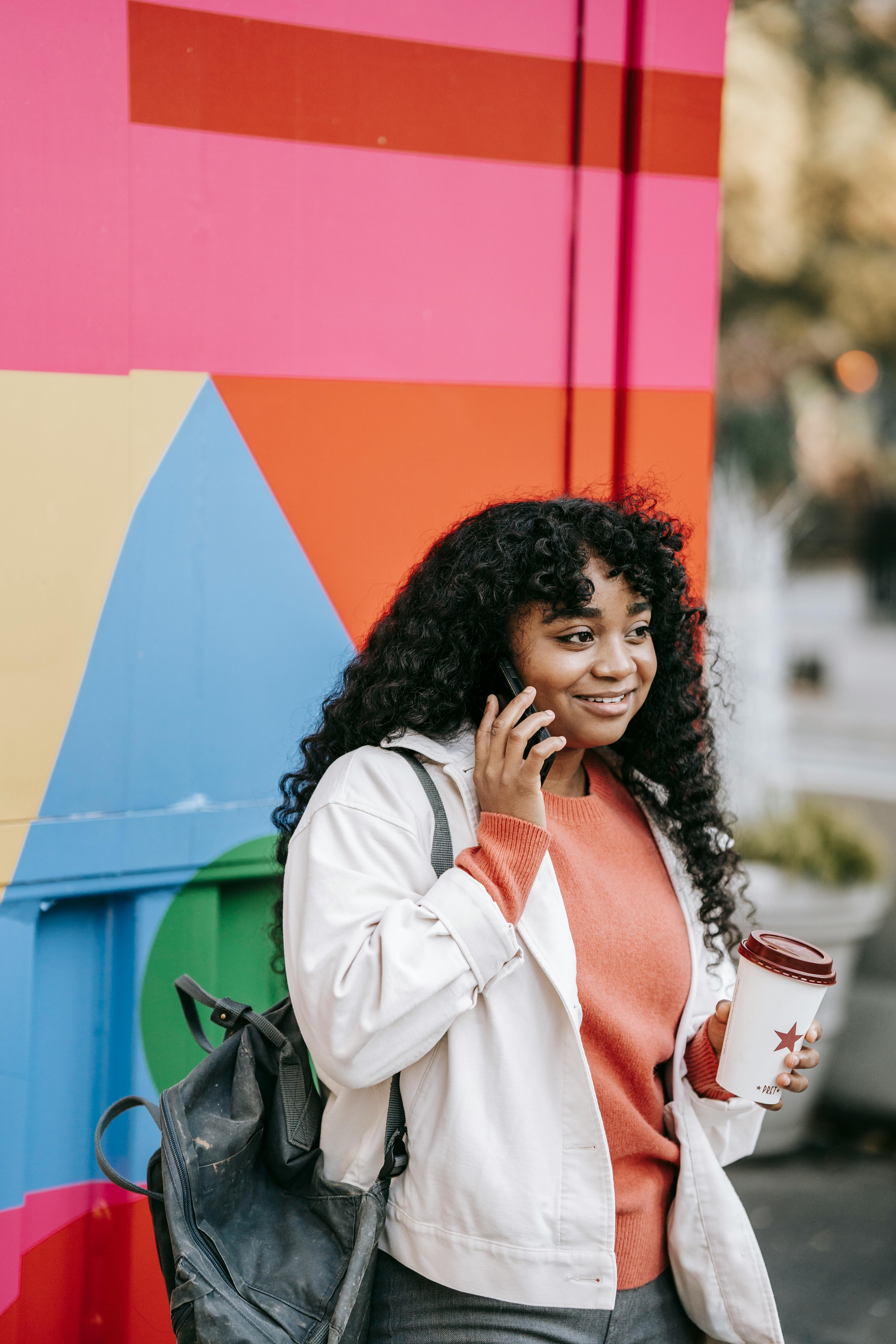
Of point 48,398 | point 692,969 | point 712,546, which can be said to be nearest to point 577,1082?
point 692,969

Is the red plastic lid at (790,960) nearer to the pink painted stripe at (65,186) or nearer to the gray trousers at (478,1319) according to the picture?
the gray trousers at (478,1319)

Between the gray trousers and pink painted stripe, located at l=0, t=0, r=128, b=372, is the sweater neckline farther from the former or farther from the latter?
pink painted stripe, located at l=0, t=0, r=128, b=372

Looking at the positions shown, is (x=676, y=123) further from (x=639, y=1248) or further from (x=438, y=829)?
(x=639, y=1248)

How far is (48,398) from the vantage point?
6.86 feet

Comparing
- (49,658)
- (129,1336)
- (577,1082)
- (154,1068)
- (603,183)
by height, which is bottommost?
(129,1336)

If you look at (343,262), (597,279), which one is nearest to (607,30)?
(597,279)

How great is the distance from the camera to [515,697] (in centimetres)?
176

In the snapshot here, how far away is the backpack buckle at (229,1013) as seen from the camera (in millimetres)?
1734

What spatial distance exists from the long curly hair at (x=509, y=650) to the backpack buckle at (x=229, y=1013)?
0.22m

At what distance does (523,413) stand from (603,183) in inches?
20.6

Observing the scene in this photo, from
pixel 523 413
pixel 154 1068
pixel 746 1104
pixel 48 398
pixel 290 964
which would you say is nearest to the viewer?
pixel 290 964

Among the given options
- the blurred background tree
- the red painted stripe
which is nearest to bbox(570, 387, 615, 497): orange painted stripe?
the red painted stripe

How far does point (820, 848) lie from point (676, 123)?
2.82 meters

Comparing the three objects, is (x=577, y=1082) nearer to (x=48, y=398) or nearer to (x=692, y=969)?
(x=692, y=969)
